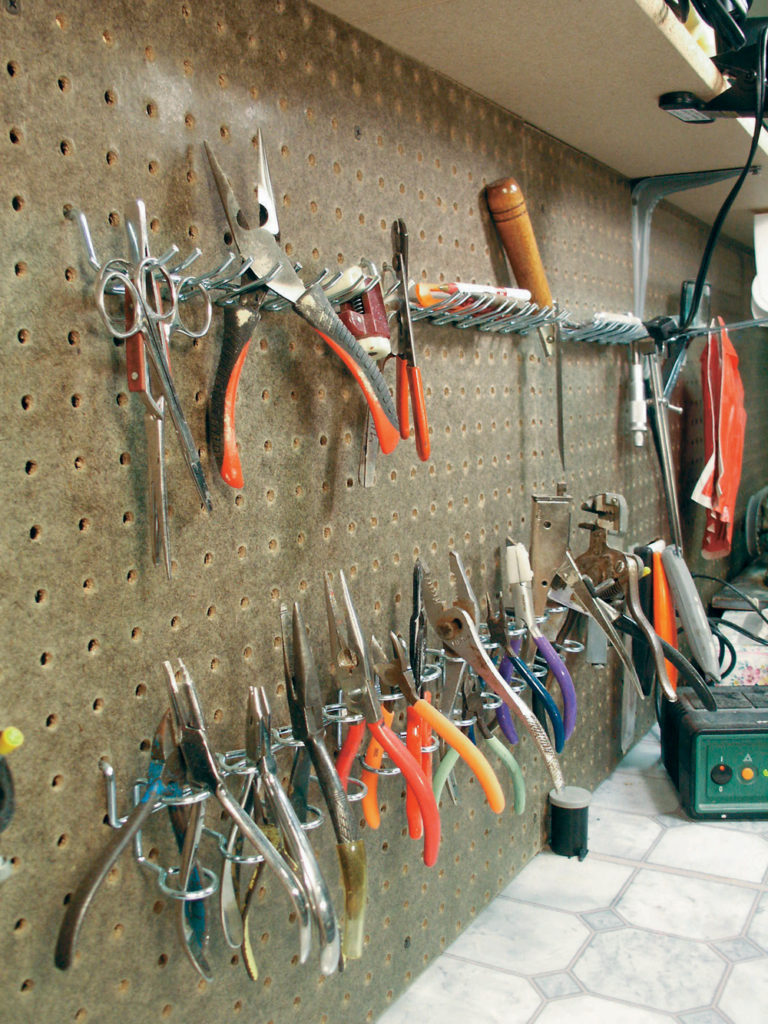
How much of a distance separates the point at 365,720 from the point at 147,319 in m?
0.40

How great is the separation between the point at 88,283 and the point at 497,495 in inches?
28.1

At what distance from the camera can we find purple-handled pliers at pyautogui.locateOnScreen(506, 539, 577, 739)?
1127mm

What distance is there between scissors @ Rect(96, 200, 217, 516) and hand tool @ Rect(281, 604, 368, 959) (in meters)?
0.20

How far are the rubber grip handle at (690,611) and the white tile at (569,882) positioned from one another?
39 centimetres

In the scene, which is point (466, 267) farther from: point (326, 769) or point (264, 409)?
point (326, 769)

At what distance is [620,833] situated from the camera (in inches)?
56.5

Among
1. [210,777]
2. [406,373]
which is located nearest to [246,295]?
[406,373]

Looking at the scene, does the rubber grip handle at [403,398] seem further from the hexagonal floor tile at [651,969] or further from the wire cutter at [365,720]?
A: the hexagonal floor tile at [651,969]

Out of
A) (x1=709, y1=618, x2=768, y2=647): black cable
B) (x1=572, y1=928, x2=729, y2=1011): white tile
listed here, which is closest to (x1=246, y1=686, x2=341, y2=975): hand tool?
(x1=572, y1=928, x2=729, y2=1011): white tile

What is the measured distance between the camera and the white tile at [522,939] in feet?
3.59

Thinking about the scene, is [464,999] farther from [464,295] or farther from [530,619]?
[464,295]

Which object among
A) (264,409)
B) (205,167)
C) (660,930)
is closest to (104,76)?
(205,167)

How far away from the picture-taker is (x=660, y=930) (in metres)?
1.15

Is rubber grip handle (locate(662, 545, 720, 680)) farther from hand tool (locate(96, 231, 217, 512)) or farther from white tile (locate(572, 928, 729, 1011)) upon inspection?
hand tool (locate(96, 231, 217, 512))
